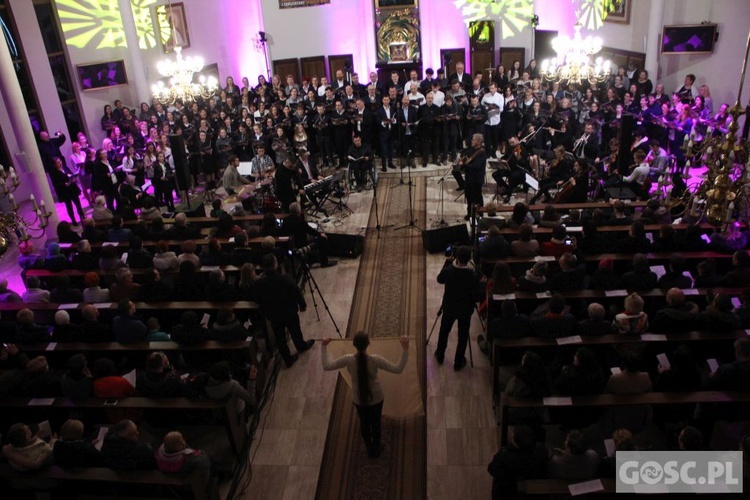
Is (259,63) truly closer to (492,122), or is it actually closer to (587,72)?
(492,122)

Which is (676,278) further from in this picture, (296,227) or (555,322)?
(296,227)

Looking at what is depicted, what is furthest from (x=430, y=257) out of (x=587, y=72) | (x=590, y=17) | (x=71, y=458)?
(x=590, y=17)

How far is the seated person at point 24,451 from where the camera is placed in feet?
15.7

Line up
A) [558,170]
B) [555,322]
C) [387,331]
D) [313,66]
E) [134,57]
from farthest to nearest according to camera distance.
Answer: [313,66] → [134,57] → [558,170] → [387,331] → [555,322]

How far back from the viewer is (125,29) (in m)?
14.9

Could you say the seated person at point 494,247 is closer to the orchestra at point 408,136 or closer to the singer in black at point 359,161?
the orchestra at point 408,136

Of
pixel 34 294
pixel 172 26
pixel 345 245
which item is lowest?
pixel 345 245

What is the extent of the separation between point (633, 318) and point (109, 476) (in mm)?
4793

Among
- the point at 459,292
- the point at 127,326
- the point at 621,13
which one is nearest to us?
the point at 127,326

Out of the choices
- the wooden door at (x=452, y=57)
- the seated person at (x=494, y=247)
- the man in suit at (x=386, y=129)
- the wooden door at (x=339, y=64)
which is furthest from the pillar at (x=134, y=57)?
the seated person at (x=494, y=247)

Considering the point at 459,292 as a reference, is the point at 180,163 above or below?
above

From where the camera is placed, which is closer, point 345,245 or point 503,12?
point 345,245

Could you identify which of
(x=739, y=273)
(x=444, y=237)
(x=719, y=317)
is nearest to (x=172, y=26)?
(x=444, y=237)

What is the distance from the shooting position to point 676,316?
5.73 meters
